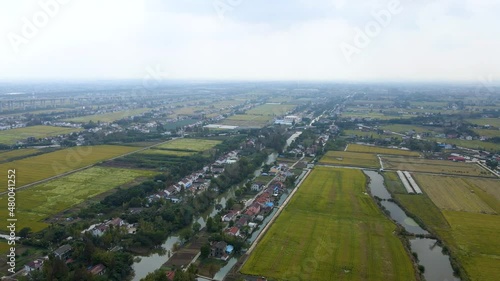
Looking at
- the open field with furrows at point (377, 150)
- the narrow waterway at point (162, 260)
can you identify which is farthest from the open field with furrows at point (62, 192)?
the open field with furrows at point (377, 150)

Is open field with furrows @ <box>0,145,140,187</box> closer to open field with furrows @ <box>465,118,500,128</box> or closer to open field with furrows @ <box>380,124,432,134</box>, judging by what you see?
open field with furrows @ <box>380,124,432,134</box>

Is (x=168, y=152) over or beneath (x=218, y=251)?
beneath

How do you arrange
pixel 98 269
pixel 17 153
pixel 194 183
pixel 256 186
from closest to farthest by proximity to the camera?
pixel 98 269 → pixel 256 186 → pixel 194 183 → pixel 17 153

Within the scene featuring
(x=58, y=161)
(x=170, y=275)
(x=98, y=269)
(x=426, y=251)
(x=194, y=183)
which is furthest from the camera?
(x=58, y=161)

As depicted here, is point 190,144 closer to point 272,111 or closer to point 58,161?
point 58,161

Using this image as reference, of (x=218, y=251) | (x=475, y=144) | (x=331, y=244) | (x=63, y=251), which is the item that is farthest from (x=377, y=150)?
(x=63, y=251)

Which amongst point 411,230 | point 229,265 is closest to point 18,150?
point 229,265

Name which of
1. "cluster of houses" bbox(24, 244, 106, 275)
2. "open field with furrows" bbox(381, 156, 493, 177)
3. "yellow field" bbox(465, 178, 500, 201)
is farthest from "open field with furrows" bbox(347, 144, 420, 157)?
"cluster of houses" bbox(24, 244, 106, 275)
